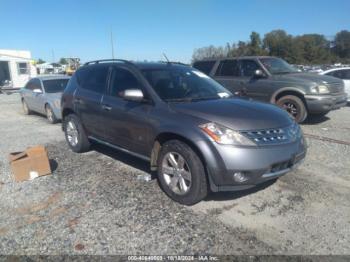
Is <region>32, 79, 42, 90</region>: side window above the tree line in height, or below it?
below

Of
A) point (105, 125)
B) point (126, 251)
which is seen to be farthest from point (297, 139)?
point (105, 125)

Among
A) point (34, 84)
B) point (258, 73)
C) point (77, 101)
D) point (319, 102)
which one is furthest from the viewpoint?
point (34, 84)

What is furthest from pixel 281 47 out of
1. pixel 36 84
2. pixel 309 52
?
pixel 36 84

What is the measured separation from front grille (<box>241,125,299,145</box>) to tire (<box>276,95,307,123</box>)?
180 inches

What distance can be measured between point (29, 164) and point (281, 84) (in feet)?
20.9

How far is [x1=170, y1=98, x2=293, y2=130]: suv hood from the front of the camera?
11.2 feet

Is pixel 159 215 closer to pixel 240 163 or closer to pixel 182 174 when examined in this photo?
pixel 182 174

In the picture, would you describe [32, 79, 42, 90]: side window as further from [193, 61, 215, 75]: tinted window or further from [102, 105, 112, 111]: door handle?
[102, 105, 112, 111]: door handle

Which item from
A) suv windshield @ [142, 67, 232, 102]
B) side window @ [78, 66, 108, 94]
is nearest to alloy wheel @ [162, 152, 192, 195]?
suv windshield @ [142, 67, 232, 102]

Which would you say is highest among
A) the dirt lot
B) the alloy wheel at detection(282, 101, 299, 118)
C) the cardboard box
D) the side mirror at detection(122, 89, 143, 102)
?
the side mirror at detection(122, 89, 143, 102)

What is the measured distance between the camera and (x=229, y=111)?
3.65 meters

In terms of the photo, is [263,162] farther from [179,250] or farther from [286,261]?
[179,250]

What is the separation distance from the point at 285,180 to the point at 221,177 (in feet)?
5.15

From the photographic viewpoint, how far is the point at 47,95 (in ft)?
31.9
